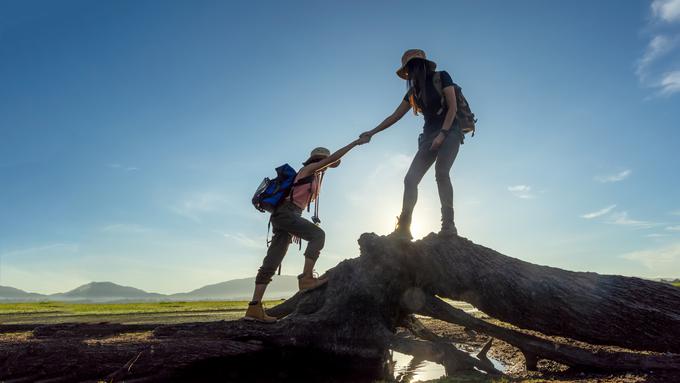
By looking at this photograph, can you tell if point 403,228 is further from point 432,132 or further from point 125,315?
point 125,315

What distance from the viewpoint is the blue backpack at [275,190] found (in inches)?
313

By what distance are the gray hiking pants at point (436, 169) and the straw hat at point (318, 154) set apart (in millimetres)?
1726

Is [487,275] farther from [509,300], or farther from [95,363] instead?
[95,363]

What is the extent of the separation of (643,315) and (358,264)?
5.02m

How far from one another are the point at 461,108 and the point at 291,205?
407 cm

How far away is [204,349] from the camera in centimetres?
595

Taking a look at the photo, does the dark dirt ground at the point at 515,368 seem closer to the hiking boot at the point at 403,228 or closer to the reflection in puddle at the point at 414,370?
the reflection in puddle at the point at 414,370

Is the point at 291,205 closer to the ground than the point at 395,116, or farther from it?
closer to the ground

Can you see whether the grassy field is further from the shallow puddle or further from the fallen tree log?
the shallow puddle

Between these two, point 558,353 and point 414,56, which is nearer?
point 558,353

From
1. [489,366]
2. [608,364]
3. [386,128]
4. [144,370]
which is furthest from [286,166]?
[608,364]

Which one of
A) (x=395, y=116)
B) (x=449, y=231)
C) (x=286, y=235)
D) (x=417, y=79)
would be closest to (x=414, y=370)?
(x=449, y=231)

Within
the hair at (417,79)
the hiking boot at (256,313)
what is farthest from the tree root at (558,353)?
the hair at (417,79)

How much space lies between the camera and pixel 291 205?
805 cm
